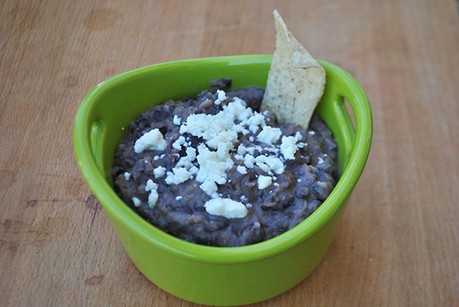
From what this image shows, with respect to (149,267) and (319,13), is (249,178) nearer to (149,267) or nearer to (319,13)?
(149,267)

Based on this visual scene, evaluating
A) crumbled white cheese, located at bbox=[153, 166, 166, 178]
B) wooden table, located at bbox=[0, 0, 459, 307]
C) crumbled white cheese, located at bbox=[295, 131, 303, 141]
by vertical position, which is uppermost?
crumbled white cheese, located at bbox=[153, 166, 166, 178]

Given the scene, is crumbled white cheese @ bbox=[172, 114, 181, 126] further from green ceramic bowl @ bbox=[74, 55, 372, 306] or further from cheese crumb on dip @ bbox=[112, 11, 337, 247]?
green ceramic bowl @ bbox=[74, 55, 372, 306]

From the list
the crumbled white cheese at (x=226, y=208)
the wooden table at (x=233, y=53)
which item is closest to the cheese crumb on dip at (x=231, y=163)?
the crumbled white cheese at (x=226, y=208)

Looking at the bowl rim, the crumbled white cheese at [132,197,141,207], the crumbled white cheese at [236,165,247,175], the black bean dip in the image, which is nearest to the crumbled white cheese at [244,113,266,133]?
the black bean dip

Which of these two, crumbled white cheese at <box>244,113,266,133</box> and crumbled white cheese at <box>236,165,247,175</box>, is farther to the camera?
crumbled white cheese at <box>244,113,266,133</box>

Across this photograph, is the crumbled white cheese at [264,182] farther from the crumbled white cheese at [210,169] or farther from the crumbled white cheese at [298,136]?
the crumbled white cheese at [298,136]

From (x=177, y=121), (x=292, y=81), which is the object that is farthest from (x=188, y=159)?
(x=292, y=81)

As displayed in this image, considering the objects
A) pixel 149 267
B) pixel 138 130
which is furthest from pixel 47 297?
pixel 138 130
